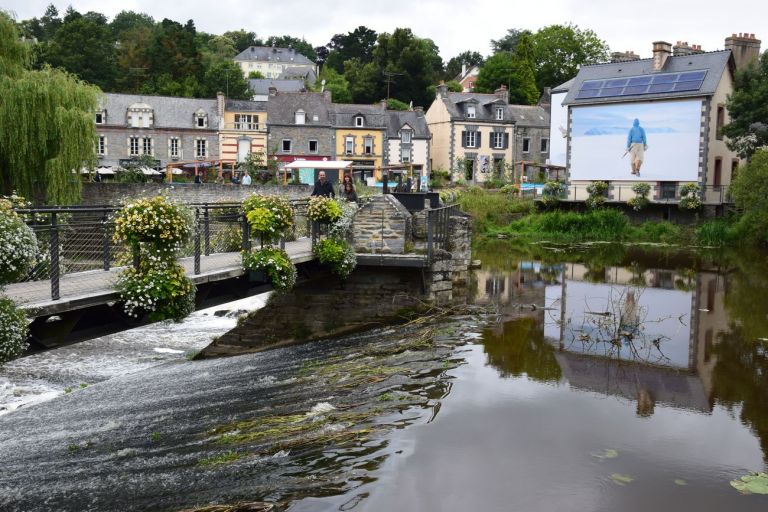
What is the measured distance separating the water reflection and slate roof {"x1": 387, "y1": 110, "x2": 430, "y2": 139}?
105ft

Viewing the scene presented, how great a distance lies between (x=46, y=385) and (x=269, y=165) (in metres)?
38.0

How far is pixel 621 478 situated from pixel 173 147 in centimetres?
4916

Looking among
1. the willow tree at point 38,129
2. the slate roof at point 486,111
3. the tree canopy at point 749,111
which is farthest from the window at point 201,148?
the tree canopy at point 749,111

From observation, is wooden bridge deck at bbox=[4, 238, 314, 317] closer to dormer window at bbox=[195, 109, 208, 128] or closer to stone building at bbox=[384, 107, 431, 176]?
dormer window at bbox=[195, 109, 208, 128]

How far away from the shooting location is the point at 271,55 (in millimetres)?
115625

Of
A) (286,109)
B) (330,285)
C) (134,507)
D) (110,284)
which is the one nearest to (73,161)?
(330,285)

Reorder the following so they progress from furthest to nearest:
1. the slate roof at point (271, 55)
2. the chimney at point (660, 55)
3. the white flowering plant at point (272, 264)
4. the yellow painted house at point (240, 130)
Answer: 1. the slate roof at point (271, 55)
2. the yellow painted house at point (240, 130)
3. the chimney at point (660, 55)
4. the white flowering plant at point (272, 264)

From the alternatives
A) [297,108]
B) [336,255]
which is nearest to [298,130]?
[297,108]

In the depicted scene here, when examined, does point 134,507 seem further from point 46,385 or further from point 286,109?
point 286,109

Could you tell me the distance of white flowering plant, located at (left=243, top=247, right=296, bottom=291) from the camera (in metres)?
13.3

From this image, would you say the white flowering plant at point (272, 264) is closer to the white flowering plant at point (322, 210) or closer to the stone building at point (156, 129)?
the white flowering plant at point (322, 210)

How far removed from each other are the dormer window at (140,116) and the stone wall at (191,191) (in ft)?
68.1

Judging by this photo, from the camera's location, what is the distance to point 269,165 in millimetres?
50500

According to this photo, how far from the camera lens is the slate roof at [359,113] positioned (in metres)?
55.8
